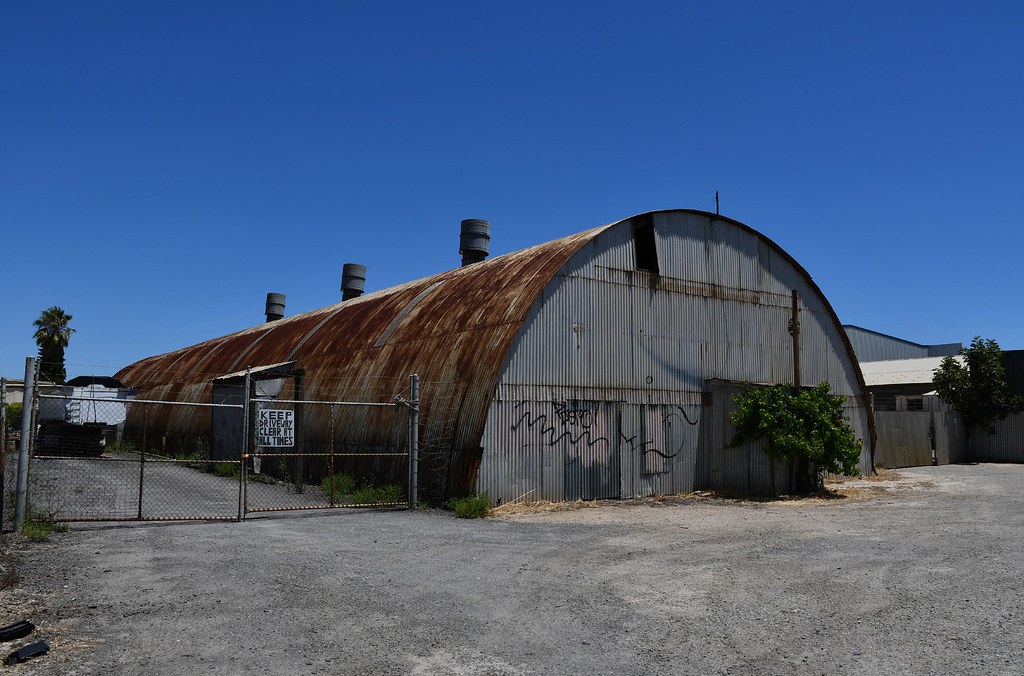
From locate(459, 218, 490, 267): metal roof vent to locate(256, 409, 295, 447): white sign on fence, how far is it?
15.7 meters

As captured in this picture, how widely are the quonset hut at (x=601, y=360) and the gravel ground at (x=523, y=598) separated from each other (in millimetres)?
3299

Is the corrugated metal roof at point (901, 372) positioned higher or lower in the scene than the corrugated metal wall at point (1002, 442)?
higher

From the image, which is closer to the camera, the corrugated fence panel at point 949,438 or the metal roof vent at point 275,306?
the corrugated fence panel at point 949,438

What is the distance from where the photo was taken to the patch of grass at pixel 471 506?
16.3m

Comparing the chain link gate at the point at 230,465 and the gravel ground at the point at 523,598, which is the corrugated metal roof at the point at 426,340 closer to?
the chain link gate at the point at 230,465

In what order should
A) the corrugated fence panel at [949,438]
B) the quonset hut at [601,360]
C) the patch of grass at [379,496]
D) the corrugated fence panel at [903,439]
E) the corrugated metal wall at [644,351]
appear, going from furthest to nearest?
the corrugated fence panel at [949,438], the corrugated fence panel at [903,439], the corrugated metal wall at [644,351], the quonset hut at [601,360], the patch of grass at [379,496]

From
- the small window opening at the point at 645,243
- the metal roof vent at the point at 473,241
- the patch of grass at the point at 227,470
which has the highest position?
the metal roof vent at the point at 473,241

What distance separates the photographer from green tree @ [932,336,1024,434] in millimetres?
35938

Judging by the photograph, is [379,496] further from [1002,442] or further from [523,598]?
[1002,442]

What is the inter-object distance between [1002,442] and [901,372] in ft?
29.8

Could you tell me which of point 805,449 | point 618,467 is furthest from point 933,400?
point 618,467

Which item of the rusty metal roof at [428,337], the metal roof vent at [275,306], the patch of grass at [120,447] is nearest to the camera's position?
the rusty metal roof at [428,337]

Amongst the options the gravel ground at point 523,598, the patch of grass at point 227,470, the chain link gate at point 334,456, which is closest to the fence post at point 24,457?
the gravel ground at point 523,598

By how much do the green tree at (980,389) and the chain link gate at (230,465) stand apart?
27.7 metres
